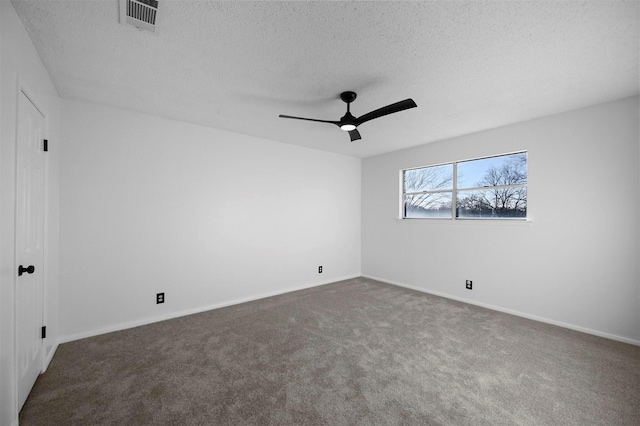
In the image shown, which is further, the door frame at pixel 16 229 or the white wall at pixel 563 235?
the white wall at pixel 563 235

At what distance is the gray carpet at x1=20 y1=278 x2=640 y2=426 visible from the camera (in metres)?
1.75

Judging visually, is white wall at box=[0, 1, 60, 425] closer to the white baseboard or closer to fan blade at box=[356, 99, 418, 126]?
fan blade at box=[356, 99, 418, 126]

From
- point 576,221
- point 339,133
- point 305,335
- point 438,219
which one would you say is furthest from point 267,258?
point 576,221

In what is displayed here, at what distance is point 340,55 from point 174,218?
2756 millimetres

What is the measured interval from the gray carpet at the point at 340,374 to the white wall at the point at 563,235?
1.20 ft

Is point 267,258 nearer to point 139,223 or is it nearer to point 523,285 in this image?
point 139,223

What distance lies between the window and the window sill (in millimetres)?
93

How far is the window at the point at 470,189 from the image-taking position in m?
3.62

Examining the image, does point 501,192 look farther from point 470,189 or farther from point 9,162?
point 9,162

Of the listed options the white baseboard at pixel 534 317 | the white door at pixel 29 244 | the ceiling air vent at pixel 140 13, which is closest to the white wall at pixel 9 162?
the white door at pixel 29 244

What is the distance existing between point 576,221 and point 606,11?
2302 mm

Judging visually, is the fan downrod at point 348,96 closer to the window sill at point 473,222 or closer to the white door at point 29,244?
the white door at point 29,244

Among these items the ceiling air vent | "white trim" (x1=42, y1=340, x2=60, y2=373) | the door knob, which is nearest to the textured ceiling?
the ceiling air vent

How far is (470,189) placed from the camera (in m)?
4.09
